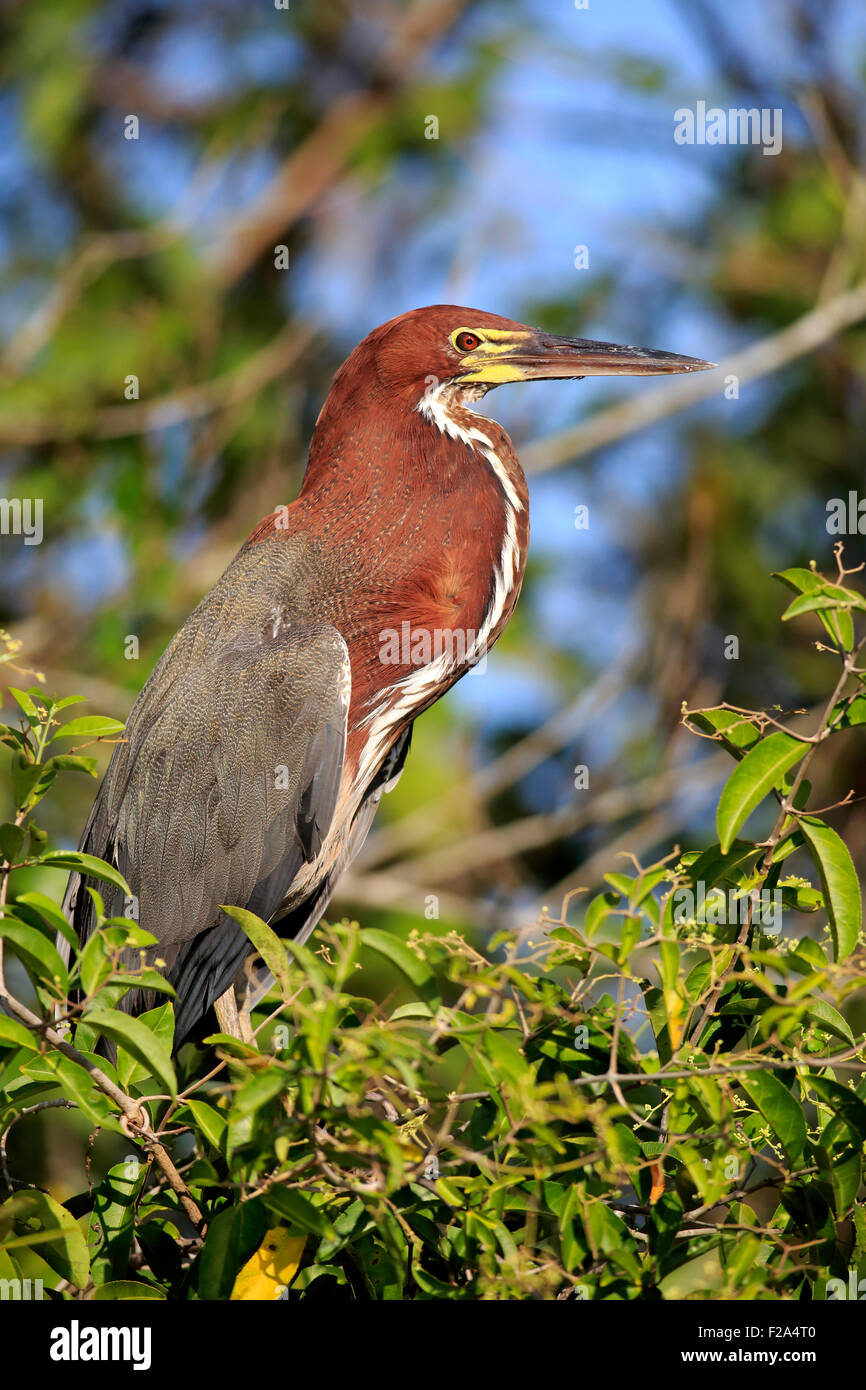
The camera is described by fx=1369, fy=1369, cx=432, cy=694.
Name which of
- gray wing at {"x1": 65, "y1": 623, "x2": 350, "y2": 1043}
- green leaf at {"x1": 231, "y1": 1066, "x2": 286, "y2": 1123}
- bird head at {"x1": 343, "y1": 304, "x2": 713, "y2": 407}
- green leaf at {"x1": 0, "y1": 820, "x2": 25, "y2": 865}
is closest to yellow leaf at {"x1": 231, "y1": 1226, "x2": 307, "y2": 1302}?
green leaf at {"x1": 231, "y1": 1066, "x2": 286, "y2": 1123}

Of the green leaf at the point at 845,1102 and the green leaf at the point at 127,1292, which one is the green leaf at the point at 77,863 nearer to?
the green leaf at the point at 127,1292

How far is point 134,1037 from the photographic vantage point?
1.60 m

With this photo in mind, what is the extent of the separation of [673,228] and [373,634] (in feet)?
19.2

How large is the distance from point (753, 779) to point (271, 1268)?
36.8 inches

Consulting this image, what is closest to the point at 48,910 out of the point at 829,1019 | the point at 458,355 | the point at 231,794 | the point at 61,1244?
the point at 61,1244

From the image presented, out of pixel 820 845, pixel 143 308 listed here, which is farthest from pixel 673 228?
pixel 820 845

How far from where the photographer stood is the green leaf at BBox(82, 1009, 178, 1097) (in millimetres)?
1592

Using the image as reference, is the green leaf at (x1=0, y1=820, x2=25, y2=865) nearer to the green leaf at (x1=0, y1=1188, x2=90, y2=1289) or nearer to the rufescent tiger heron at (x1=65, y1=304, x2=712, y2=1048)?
the green leaf at (x1=0, y1=1188, x2=90, y2=1289)

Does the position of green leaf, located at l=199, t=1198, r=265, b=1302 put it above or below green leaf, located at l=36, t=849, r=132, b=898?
below

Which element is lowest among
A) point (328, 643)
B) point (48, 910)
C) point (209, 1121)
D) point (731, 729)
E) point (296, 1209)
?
point (296, 1209)

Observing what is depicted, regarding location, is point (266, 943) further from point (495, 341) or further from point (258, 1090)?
point (495, 341)

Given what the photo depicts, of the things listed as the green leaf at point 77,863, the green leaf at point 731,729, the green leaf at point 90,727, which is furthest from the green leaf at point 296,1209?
the green leaf at point 731,729

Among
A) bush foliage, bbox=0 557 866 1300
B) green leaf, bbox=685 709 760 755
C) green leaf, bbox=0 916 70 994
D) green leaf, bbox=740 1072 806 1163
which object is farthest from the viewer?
green leaf, bbox=685 709 760 755

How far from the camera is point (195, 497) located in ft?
21.9
